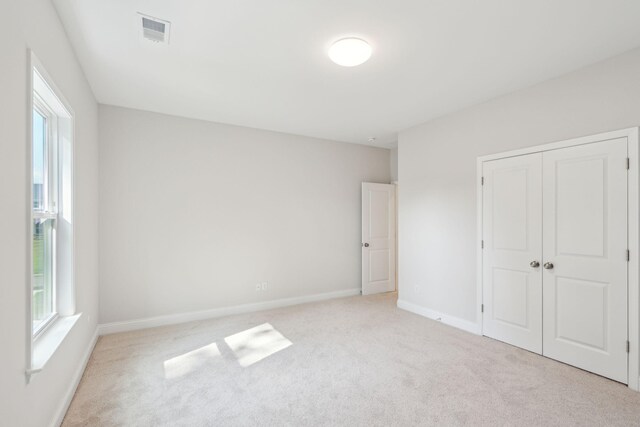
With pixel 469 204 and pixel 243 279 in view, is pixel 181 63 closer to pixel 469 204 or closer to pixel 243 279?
pixel 243 279

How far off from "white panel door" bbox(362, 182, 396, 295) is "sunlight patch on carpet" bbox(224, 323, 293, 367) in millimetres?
2367

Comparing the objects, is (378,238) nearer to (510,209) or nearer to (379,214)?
(379,214)

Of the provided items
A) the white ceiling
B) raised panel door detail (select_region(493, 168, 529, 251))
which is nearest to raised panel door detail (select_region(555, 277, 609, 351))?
raised panel door detail (select_region(493, 168, 529, 251))

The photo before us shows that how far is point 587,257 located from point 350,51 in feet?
9.11

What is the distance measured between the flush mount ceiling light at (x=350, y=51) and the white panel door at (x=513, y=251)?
2.08 metres

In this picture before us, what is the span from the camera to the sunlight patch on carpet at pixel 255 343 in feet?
10.2

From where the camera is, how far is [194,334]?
3705 mm

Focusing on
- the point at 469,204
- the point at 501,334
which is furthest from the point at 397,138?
the point at 501,334

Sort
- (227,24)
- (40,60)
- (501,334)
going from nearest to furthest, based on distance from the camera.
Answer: (40,60) → (227,24) → (501,334)

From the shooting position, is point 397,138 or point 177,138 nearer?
point 177,138

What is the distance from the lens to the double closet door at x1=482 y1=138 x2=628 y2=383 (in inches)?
104

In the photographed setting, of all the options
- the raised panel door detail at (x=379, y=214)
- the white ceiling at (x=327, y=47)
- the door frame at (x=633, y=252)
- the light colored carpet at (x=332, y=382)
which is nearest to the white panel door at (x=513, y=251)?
the light colored carpet at (x=332, y=382)

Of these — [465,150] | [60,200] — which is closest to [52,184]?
[60,200]

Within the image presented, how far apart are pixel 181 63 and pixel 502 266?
12.8 feet
